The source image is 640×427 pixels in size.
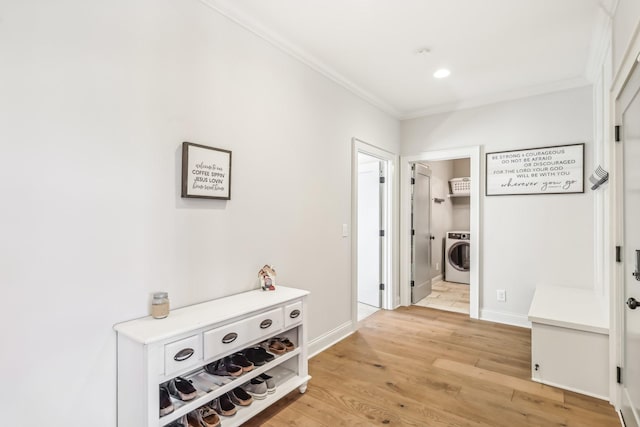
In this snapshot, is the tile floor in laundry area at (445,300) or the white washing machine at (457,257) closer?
the tile floor in laundry area at (445,300)

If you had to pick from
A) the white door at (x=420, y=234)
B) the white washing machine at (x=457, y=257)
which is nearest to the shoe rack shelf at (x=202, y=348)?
the white door at (x=420, y=234)

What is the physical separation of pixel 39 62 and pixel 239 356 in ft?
5.86

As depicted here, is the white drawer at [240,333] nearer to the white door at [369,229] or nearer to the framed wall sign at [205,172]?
the framed wall sign at [205,172]

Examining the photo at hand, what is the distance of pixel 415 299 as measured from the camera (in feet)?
15.2

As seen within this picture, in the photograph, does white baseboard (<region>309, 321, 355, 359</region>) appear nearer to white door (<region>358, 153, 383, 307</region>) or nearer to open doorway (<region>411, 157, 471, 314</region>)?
white door (<region>358, 153, 383, 307</region>)

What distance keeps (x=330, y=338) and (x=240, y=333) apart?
4.94ft

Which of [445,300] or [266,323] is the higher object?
[266,323]

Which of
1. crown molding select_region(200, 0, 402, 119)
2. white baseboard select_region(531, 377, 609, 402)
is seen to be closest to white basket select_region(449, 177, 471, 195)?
crown molding select_region(200, 0, 402, 119)

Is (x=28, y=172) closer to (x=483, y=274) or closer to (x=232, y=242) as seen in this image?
(x=232, y=242)

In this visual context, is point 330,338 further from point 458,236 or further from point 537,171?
point 458,236

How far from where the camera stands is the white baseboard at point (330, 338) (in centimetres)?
293

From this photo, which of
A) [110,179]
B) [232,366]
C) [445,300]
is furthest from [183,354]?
[445,300]

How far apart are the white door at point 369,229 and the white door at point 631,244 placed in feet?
8.59

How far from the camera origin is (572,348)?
7.81 ft
